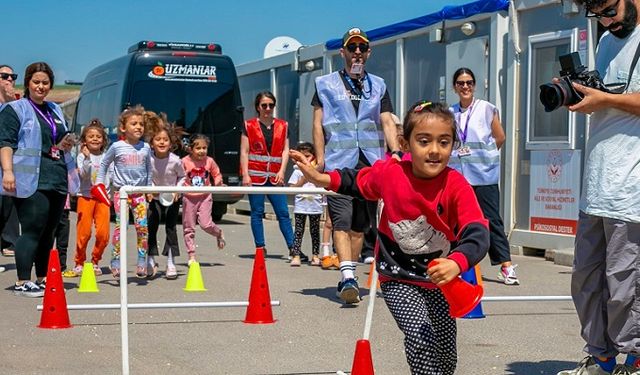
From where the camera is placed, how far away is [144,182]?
11492 millimetres

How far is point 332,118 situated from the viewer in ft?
32.1

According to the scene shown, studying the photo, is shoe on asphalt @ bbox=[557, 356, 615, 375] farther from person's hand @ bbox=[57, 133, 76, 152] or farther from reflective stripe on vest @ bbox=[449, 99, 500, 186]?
person's hand @ bbox=[57, 133, 76, 152]

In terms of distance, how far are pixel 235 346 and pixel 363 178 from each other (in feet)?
7.79

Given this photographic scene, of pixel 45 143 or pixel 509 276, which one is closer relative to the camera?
pixel 45 143

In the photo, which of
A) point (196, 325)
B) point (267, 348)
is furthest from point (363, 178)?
point (196, 325)

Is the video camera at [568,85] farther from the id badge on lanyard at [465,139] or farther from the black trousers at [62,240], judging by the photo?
the black trousers at [62,240]

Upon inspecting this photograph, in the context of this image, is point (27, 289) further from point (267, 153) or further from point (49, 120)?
point (267, 153)

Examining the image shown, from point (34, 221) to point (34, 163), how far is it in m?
0.51

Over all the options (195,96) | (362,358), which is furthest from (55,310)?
(195,96)

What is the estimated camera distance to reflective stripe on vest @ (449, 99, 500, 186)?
10.8 metres

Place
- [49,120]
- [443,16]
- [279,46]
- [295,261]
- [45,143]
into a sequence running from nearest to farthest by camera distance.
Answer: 1. [45,143]
2. [49,120]
3. [295,261]
4. [443,16]
5. [279,46]

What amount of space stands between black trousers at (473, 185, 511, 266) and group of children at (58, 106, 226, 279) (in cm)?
306

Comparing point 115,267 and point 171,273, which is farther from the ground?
point 115,267

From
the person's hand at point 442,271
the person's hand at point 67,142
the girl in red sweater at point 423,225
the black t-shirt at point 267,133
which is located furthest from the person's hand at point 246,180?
the person's hand at point 442,271
